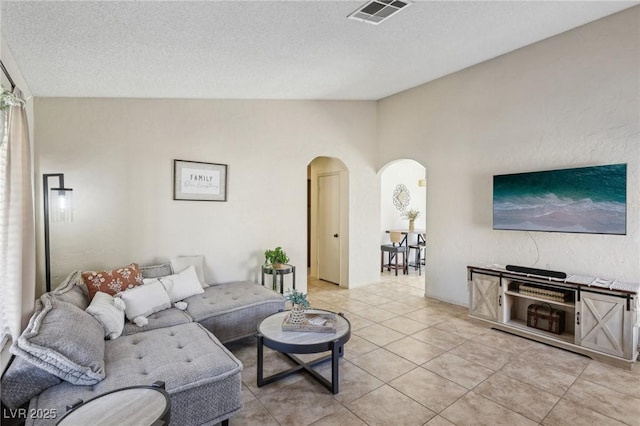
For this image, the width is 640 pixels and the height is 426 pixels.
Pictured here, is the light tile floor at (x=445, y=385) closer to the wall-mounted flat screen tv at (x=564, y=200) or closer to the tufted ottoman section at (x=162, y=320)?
the tufted ottoman section at (x=162, y=320)

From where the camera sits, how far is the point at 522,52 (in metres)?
3.98

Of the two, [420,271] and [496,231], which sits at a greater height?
[496,231]

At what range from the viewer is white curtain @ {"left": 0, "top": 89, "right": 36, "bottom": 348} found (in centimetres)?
216

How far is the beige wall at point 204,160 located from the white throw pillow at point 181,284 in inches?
23.6

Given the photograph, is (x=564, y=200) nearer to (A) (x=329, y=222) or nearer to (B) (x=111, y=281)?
(A) (x=329, y=222)

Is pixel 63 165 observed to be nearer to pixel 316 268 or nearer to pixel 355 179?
pixel 355 179

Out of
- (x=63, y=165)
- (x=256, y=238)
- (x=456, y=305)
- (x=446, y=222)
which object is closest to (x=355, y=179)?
(x=446, y=222)

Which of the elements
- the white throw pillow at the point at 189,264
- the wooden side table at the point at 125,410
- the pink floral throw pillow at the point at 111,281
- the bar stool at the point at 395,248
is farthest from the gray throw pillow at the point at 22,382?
the bar stool at the point at 395,248

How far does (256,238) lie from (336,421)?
2.99 m

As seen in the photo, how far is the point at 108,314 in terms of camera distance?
105 inches

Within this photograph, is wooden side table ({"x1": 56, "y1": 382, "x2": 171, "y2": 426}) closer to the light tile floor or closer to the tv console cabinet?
the light tile floor

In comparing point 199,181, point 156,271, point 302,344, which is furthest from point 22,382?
point 199,181

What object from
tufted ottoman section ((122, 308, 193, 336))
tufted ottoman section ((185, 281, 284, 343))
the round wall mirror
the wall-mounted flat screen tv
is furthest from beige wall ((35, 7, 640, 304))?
the round wall mirror

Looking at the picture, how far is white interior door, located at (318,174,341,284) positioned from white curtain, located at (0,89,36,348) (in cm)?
440
